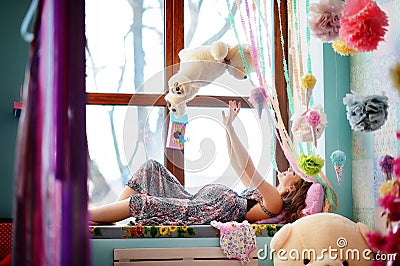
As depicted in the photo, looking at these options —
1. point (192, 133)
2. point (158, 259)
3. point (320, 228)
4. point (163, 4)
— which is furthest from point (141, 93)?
point (320, 228)

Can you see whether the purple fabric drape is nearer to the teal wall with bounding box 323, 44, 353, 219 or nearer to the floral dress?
the floral dress

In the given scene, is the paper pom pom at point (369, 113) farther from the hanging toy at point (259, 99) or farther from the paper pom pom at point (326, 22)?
the hanging toy at point (259, 99)

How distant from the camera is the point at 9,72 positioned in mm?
3969

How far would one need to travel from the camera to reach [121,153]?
419 centimetres

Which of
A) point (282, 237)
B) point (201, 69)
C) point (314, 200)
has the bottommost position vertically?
point (282, 237)

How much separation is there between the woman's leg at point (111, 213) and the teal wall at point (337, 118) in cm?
132

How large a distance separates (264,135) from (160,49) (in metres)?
0.95

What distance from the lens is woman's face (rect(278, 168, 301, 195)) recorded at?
12.5 ft

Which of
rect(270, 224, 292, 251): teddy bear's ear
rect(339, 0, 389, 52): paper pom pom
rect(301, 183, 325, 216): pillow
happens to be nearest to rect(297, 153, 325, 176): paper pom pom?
rect(270, 224, 292, 251): teddy bear's ear

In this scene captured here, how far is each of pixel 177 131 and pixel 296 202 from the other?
82cm

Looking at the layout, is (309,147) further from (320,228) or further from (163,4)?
(163,4)

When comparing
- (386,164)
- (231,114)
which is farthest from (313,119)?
(231,114)

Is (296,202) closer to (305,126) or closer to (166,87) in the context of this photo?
(305,126)

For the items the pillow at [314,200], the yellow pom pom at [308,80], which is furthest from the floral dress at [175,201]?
the yellow pom pom at [308,80]
